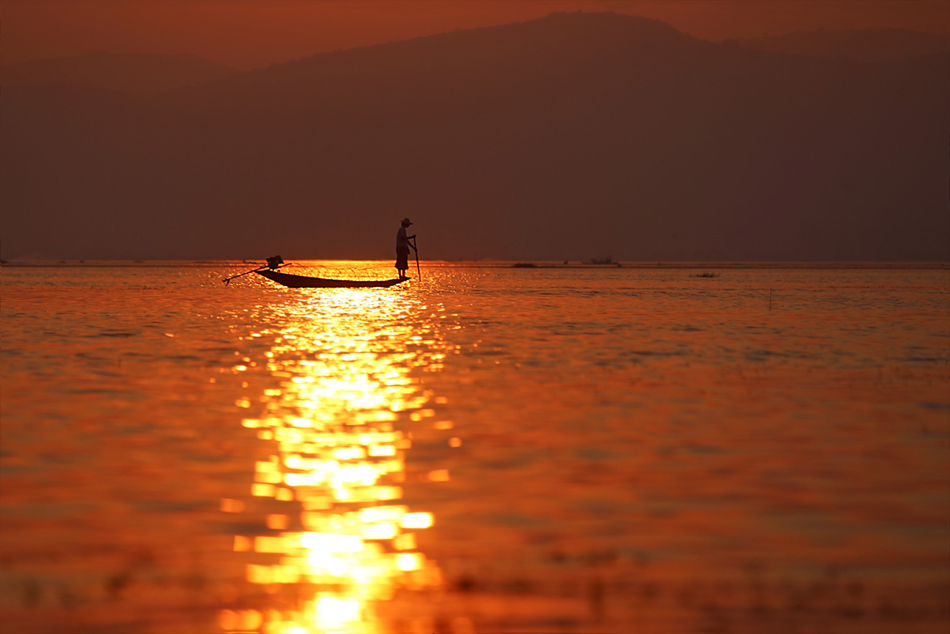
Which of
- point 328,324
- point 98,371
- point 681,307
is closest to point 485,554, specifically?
point 98,371

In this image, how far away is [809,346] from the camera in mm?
23922

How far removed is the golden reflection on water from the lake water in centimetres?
3

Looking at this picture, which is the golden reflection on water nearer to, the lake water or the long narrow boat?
the lake water

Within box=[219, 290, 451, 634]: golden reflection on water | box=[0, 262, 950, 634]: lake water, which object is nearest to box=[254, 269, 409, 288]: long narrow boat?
box=[0, 262, 950, 634]: lake water

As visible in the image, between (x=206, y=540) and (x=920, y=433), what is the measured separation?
313 inches

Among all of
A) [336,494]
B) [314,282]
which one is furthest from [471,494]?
[314,282]

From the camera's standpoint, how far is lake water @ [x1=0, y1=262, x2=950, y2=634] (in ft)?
21.9

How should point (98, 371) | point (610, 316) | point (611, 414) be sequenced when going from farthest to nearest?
point (610, 316) < point (98, 371) < point (611, 414)

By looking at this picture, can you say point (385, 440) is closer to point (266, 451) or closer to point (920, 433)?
point (266, 451)

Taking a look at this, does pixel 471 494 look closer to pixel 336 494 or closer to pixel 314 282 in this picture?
pixel 336 494

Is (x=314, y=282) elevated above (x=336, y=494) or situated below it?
below

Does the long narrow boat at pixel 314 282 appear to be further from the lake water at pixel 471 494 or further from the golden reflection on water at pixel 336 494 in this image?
the golden reflection on water at pixel 336 494

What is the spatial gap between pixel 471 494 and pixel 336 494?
103 cm

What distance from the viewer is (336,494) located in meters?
9.34
